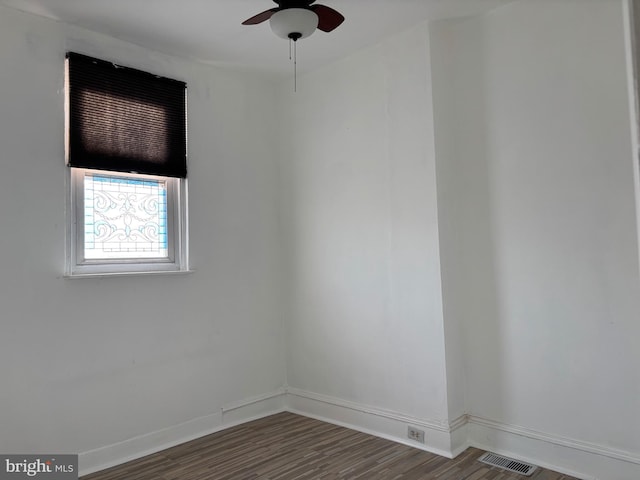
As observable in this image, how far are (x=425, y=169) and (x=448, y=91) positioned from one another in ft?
1.94

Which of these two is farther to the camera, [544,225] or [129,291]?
[129,291]

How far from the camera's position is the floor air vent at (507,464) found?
9.13 ft

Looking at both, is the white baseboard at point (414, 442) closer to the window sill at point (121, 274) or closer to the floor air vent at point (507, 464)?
the floor air vent at point (507, 464)

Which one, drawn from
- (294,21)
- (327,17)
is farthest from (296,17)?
(327,17)

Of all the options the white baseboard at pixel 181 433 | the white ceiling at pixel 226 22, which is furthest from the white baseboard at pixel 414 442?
the white ceiling at pixel 226 22

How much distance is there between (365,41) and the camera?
347cm

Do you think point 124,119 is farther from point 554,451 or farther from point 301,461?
point 554,451

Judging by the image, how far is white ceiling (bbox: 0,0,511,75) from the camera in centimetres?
287

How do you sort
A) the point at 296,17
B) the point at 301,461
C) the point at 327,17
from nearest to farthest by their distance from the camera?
1. the point at 296,17
2. the point at 327,17
3. the point at 301,461

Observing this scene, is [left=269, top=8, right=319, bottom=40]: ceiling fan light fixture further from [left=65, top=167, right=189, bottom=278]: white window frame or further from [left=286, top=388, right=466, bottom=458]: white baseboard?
[left=286, top=388, right=466, bottom=458]: white baseboard

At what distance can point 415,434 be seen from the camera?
3225 millimetres

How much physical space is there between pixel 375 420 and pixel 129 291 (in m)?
2.00

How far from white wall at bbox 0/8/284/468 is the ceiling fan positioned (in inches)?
57.3

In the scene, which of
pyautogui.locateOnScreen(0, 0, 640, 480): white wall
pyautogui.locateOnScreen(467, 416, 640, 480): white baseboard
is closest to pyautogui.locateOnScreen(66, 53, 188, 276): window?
pyautogui.locateOnScreen(0, 0, 640, 480): white wall
